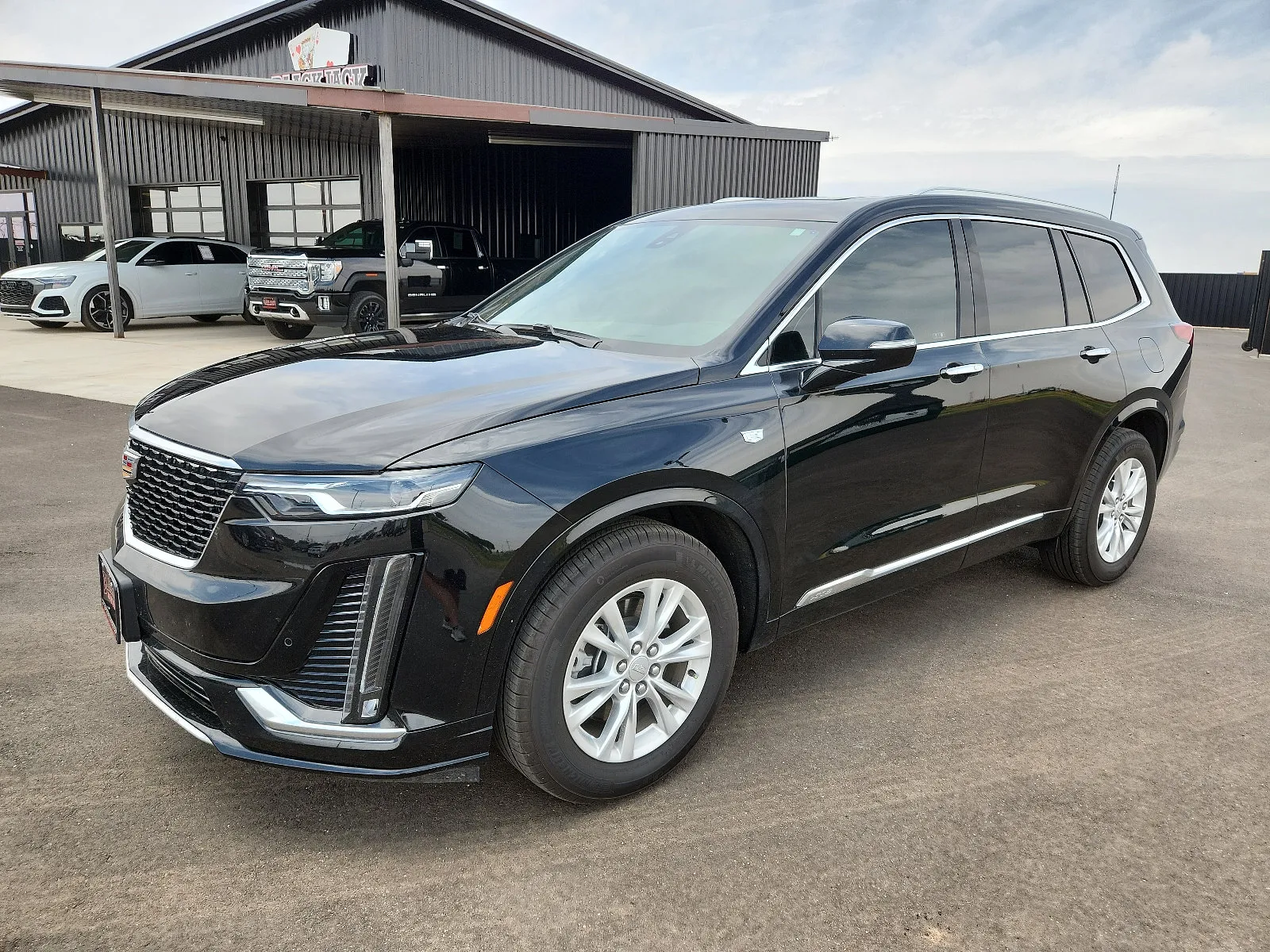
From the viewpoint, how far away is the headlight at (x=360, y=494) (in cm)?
238

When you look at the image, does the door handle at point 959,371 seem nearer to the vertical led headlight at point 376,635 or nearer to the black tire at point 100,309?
the vertical led headlight at point 376,635

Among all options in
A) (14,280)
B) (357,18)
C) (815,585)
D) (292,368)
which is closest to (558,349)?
(292,368)

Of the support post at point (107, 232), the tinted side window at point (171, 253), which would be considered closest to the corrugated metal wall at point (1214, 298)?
the tinted side window at point (171, 253)

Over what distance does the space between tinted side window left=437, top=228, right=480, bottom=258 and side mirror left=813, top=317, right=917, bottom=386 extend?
542 inches

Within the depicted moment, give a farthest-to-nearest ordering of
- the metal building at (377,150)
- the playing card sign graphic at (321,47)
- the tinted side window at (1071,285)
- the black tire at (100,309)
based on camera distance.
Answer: the playing card sign graphic at (321,47) < the metal building at (377,150) < the black tire at (100,309) < the tinted side window at (1071,285)

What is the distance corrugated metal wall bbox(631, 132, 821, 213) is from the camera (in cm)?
1667

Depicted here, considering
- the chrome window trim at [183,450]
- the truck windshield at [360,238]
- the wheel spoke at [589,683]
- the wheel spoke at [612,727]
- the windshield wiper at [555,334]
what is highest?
the truck windshield at [360,238]

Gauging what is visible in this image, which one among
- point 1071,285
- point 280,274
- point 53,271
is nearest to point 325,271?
point 280,274

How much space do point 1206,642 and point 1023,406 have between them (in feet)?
4.29

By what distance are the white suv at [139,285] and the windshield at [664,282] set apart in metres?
15.7

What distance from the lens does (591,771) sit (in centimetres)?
278

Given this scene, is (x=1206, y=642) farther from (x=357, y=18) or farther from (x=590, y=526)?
(x=357, y=18)

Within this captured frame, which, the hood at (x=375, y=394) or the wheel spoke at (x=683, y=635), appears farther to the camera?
the wheel spoke at (x=683, y=635)

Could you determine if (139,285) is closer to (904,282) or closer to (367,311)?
(367,311)
